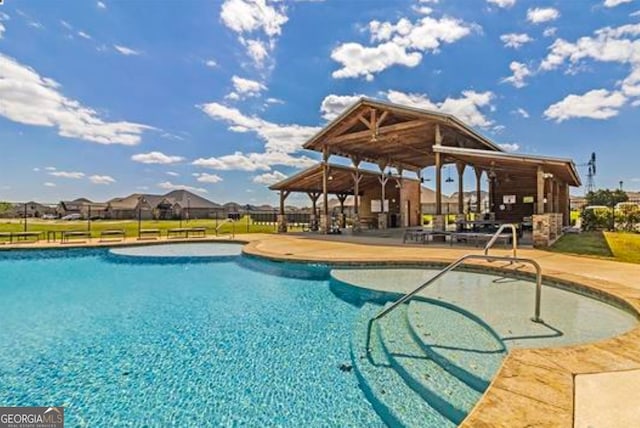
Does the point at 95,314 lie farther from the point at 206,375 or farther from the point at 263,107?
the point at 263,107

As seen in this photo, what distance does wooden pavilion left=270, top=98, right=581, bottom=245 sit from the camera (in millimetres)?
11492

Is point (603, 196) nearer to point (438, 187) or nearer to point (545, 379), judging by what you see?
point (438, 187)

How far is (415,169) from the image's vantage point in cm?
2248

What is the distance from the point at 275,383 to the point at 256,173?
37727mm

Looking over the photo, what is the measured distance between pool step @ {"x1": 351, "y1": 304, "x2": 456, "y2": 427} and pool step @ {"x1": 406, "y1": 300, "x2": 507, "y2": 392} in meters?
0.46

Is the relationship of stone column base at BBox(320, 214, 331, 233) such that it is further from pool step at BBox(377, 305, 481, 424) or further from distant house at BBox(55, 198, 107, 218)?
distant house at BBox(55, 198, 107, 218)

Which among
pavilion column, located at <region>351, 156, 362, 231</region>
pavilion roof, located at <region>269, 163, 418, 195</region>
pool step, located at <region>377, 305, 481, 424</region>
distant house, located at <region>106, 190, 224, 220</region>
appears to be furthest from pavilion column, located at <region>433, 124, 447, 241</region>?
distant house, located at <region>106, 190, 224, 220</region>

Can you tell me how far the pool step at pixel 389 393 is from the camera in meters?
2.76

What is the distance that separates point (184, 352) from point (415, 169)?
817 inches

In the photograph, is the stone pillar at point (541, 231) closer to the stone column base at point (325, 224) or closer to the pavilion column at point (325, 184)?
the pavilion column at point (325, 184)

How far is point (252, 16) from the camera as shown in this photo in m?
11.8

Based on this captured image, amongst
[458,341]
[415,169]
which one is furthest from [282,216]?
[458,341]

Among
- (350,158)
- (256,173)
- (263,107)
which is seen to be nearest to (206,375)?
(350,158)

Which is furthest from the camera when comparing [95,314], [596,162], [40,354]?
[596,162]
